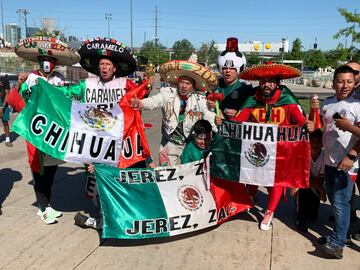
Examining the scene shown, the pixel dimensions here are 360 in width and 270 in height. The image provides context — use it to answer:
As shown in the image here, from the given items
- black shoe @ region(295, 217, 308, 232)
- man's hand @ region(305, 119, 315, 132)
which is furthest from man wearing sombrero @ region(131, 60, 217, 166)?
black shoe @ region(295, 217, 308, 232)

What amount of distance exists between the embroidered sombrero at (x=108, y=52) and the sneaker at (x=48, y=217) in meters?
1.80

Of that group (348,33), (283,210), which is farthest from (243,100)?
(348,33)

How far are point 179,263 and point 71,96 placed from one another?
2144 millimetres

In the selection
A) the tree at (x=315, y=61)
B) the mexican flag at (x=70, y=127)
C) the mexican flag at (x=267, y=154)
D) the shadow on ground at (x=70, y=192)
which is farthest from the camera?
the tree at (x=315, y=61)

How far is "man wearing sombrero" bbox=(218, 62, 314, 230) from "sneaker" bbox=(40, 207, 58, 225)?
2.32 meters

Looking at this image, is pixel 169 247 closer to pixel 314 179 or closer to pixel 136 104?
pixel 136 104

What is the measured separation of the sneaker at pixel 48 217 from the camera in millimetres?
4340

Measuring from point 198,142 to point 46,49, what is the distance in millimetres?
2034

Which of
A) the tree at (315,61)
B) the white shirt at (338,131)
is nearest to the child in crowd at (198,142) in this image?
the white shirt at (338,131)

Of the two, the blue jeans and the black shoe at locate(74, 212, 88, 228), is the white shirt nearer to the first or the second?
the blue jeans

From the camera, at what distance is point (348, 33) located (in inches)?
743

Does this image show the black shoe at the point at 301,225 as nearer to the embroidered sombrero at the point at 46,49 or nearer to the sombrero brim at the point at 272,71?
the sombrero brim at the point at 272,71

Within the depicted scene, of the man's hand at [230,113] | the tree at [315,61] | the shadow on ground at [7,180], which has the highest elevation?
the tree at [315,61]

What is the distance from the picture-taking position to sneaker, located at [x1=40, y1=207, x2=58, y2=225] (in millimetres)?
4340
